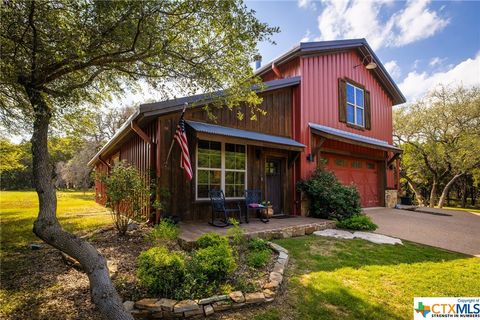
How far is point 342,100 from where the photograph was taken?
1033 centimetres

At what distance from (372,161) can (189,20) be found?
11179mm

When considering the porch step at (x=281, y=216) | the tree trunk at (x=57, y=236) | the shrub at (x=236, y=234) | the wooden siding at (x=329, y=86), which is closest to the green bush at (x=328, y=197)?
the porch step at (x=281, y=216)

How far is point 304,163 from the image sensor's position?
8703 millimetres

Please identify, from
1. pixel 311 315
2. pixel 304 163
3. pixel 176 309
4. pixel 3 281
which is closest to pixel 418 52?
pixel 304 163

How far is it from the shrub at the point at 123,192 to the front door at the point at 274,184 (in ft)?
13.0

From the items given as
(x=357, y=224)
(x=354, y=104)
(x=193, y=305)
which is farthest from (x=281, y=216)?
(x=354, y=104)

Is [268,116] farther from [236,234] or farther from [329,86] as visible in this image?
[236,234]

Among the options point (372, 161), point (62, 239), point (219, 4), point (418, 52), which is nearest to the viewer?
point (62, 239)

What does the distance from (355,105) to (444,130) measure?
1035 centimetres

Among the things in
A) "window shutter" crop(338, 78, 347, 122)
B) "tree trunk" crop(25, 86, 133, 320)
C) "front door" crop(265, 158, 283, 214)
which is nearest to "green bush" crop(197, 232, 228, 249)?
"tree trunk" crop(25, 86, 133, 320)

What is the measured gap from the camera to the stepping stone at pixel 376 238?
18.9ft

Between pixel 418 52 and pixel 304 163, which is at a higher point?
pixel 418 52

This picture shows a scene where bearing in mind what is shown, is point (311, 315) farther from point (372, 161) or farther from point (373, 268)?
point (372, 161)

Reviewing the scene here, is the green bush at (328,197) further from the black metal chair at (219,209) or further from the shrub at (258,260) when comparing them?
the shrub at (258,260)
